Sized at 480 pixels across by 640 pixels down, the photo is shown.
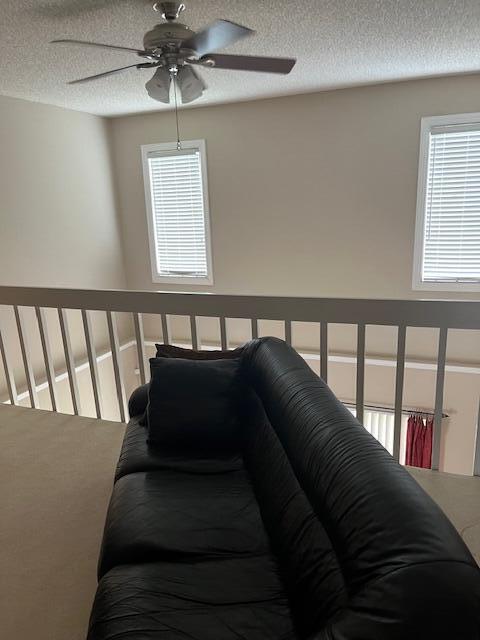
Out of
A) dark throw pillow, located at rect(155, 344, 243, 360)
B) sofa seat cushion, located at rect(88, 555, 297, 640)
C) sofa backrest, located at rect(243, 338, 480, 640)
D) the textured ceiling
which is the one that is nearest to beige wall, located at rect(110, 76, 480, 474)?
the textured ceiling

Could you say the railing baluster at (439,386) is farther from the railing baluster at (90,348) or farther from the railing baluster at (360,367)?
the railing baluster at (90,348)

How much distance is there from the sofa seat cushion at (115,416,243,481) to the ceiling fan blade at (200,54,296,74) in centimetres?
199

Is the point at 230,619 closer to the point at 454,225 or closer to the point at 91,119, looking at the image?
the point at 454,225

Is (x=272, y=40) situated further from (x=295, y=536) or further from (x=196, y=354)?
(x=295, y=536)

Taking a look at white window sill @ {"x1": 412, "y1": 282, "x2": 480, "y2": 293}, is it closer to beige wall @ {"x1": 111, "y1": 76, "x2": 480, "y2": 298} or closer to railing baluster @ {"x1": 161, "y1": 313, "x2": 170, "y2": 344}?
beige wall @ {"x1": 111, "y1": 76, "x2": 480, "y2": 298}

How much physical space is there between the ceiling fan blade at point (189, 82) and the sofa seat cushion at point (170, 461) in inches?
78.8

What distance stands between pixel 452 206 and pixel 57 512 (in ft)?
13.2

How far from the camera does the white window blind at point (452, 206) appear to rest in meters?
4.07

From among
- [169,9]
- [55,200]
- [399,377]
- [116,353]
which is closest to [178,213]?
[55,200]

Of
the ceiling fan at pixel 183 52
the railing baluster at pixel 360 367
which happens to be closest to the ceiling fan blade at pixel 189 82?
the ceiling fan at pixel 183 52

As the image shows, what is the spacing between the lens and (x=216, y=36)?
2102mm

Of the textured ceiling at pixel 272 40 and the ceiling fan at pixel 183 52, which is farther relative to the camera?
the textured ceiling at pixel 272 40

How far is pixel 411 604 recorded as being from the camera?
26.9 inches

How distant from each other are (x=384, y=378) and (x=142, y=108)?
3812mm
